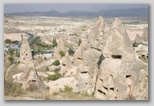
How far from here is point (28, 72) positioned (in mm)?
11797

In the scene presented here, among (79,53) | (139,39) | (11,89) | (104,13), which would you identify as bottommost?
(11,89)

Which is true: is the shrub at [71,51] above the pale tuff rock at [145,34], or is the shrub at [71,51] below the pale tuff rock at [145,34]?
below

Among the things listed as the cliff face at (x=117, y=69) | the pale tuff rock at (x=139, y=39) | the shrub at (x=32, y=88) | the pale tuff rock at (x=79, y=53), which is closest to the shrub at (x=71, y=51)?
the pale tuff rock at (x=79, y=53)

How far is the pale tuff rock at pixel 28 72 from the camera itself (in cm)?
1164

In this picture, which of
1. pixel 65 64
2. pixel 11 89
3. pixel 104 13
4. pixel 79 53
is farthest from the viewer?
pixel 65 64

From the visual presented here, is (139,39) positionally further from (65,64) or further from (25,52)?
(25,52)

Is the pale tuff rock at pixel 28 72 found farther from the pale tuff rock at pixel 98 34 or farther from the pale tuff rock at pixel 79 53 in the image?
the pale tuff rock at pixel 98 34

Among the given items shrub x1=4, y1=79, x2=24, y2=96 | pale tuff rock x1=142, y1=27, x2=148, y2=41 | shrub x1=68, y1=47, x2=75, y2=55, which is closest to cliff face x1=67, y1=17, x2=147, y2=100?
pale tuff rock x1=142, y1=27, x2=148, y2=41

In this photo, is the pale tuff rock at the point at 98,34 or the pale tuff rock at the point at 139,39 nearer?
the pale tuff rock at the point at 139,39

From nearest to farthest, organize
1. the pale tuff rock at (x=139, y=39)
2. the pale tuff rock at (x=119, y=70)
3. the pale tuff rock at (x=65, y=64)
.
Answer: the pale tuff rock at (x=119, y=70) < the pale tuff rock at (x=139, y=39) < the pale tuff rock at (x=65, y=64)

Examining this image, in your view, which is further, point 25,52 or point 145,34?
point 25,52

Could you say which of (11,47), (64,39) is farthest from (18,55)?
(64,39)

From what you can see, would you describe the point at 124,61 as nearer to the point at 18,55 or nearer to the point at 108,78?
the point at 108,78

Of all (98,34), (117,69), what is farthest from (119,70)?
(98,34)
